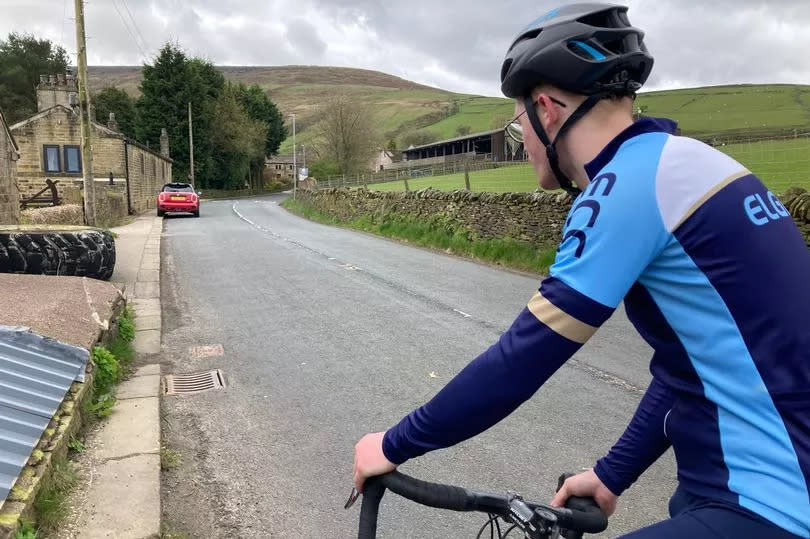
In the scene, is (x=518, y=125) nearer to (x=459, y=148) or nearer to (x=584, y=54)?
(x=584, y=54)

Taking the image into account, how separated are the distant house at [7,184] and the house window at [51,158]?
1994cm

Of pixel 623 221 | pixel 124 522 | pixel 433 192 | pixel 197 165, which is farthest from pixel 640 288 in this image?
pixel 197 165

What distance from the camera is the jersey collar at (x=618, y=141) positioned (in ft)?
5.01

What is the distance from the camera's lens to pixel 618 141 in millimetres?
1533

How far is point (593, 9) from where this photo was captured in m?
1.64

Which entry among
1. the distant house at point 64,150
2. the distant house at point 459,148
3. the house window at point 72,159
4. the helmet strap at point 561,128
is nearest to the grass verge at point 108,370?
the helmet strap at point 561,128

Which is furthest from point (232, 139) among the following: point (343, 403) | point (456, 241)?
point (343, 403)

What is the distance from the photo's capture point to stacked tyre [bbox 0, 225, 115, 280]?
8.87 m

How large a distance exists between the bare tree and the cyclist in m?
72.9

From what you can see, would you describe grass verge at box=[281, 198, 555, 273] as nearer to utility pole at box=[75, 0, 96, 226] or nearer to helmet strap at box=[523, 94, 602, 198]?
utility pole at box=[75, 0, 96, 226]

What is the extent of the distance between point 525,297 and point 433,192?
10434mm

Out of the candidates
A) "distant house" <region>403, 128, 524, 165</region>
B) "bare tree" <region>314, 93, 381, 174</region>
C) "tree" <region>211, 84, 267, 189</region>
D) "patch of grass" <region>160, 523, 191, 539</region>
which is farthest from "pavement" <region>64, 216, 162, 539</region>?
"bare tree" <region>314, 93, 381, 174</region>

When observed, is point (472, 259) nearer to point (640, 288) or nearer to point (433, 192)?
point (433, 192)

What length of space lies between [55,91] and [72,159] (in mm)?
5513
